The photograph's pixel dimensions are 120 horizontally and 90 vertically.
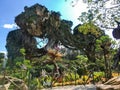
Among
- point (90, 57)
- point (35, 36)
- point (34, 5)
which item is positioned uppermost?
point (34, 5)

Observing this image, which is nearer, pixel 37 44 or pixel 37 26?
pixel 37 26

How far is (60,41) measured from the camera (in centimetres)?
3878

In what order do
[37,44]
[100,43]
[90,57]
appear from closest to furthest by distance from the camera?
[100,43]
[90,57]
[37,44]

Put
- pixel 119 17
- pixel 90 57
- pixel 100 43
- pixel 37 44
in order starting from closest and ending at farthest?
pixel 119 17, pixel 100 43, pixel 90 57, pixel 37 44

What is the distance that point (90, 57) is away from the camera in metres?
34.5

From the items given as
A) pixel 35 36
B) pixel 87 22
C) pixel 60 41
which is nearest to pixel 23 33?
pixel 35 36

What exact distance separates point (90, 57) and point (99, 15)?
20830 millimetres

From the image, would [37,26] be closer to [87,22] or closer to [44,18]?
[44,18]

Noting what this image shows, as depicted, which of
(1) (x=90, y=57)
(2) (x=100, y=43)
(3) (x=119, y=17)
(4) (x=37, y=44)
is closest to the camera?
(3) (x=119, y=17)

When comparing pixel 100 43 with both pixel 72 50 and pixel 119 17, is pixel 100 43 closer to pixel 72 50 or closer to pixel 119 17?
pixel 119 17

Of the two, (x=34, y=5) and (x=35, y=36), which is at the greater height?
(x=34, y=5)

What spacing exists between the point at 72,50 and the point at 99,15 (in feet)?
85.6

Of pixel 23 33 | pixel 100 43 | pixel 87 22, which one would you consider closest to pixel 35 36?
pixel 23 33

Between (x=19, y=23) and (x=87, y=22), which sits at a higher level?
(x=19, y=23)
